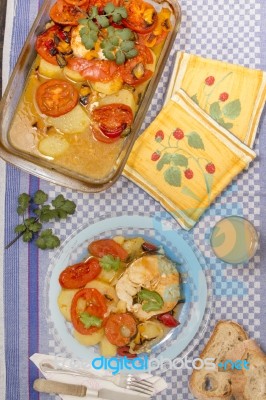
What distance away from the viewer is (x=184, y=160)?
5.79 feet

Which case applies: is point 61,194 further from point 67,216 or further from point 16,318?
point 16,318

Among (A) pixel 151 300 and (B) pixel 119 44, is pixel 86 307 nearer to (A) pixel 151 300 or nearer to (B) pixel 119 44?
(A) pixel 151 300

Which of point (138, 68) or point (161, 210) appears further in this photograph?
point (161, 210)

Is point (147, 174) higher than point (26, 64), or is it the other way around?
point (26, 64)

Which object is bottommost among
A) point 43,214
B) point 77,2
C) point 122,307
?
point 122,307

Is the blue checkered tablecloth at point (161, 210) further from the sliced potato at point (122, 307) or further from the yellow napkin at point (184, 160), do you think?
the sliced potato at point (122, 307)

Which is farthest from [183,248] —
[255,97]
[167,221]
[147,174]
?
[255,97]

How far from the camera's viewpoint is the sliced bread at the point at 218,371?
176 centimetres

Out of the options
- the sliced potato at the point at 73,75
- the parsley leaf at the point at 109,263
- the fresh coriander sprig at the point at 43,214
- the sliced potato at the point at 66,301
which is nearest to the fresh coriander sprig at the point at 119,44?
the sliced potato at the point at 73,75

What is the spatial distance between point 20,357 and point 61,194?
0.47 meters

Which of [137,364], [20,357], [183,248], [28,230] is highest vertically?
[183,248]

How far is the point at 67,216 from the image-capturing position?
1813mm

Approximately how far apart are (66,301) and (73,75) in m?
0.60

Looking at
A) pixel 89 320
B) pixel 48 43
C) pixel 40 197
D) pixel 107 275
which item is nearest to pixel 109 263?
pixel 107 275
